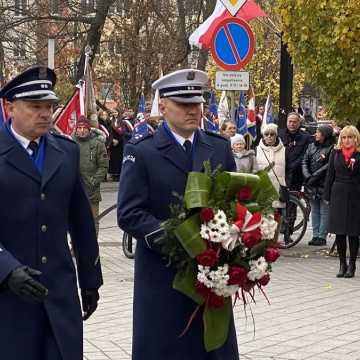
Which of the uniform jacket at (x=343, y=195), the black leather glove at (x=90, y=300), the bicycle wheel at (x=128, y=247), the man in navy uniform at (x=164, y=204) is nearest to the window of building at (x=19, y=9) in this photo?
Answer: the bicycle wheel at (x=128, y=247)

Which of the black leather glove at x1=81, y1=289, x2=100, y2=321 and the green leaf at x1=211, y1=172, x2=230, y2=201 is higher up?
the green leaf at x1=211, y1=172, x2=230, y2=201

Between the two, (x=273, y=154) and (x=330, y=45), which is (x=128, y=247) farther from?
(x=330, y=45)

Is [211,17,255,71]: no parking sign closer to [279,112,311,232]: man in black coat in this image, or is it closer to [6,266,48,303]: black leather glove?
[279,112,311,232]: man in black coat

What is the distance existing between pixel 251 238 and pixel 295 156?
9838mm

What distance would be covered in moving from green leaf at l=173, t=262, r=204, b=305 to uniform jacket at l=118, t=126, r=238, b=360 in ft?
0.68

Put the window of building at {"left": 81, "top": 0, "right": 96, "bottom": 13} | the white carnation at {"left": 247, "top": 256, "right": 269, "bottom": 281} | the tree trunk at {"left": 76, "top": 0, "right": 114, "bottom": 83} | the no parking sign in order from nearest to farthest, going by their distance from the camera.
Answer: the white carnation at {"left": 247, "top": 256, "right": 269, "bottom": 281} < the no parking sign < the tree trunk at {"left": 76, "top": 0, "right": 114, "bottom": 83} < the window of building at {"left": 81, "top": 0, "right": 96, "bottom": 13}

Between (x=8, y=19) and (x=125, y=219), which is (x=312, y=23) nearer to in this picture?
(x=125, y=219)

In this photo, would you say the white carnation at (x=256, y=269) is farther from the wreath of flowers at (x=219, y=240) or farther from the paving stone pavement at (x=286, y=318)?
the paving stone pavement at (x=286, y=318)

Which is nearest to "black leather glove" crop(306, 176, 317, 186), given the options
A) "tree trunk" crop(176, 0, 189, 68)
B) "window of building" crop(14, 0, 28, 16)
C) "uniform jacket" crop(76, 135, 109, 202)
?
"uniform jacket" crop(76, 135, 109, 202)

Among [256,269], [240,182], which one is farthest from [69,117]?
[256,269]

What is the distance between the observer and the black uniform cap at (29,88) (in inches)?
197

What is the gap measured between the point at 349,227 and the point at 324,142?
2.67 m

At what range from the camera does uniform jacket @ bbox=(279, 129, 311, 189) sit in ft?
48.1

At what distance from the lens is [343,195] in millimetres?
12266
